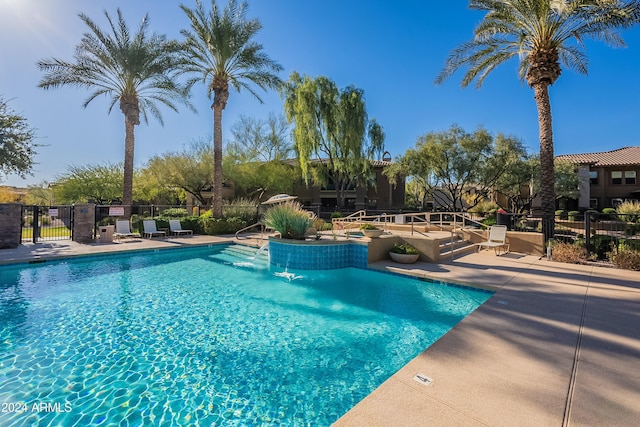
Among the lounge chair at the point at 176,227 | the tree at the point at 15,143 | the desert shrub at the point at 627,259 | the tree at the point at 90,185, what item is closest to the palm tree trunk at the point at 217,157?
the lounge chair at the point at 176,227

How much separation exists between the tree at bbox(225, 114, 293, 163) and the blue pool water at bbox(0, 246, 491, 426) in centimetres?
2133

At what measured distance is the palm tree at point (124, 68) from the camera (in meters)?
16.3

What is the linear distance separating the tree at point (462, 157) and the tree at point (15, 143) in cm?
2328

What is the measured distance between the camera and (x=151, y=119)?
20.4 m

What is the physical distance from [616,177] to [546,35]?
25358 mm

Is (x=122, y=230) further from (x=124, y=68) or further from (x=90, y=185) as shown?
(x=90, y=185)

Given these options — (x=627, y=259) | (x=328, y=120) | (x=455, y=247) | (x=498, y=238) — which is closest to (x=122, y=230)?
(x=328, y=120)

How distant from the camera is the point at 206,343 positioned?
437cm

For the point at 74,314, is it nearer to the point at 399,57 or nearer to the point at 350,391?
the point at 350,391

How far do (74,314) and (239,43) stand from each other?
1622 centimetres

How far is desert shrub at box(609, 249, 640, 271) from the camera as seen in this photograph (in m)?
7.92

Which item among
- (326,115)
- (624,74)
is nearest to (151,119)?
(326,115)

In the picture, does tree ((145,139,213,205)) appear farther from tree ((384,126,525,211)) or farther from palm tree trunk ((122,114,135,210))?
tree ((384,126,525,211))

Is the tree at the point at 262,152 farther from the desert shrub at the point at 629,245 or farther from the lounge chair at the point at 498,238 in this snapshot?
the desert shrub at the point at 629,245
